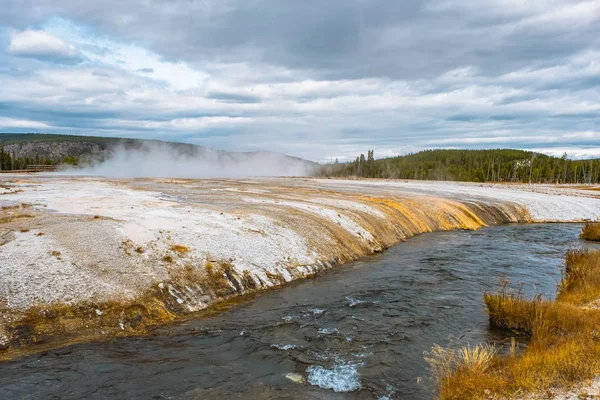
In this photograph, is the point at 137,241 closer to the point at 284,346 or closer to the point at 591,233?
the point at 284,346

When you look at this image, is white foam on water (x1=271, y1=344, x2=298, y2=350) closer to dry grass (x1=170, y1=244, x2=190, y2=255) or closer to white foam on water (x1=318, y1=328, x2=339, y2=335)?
white foam on water (x1=318, y1=328, x2=339, y2=335)

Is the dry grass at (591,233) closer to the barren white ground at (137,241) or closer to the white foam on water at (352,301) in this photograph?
the barren white ground at (137,241)

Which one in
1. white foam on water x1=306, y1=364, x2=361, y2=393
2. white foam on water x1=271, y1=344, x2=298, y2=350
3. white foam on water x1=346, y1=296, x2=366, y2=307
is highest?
white foam on water x1=346, y1=296, x2=366, y2=307

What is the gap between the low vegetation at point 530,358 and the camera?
6.66 meters

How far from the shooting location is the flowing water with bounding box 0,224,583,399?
26.6 ft

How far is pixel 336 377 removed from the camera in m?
8.52

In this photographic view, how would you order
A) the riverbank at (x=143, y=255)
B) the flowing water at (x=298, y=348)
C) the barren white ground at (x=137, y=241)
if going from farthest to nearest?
the barren white ground at (x=137, y=241)
the riverbank at (x=143, y=255)
the flowing water at (x=298, y=348)

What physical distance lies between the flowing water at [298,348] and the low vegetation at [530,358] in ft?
2.28

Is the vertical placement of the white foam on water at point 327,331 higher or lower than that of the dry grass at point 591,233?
lower

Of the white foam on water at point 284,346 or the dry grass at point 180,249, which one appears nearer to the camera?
the white foam on water at point 284,346

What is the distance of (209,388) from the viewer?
810cm

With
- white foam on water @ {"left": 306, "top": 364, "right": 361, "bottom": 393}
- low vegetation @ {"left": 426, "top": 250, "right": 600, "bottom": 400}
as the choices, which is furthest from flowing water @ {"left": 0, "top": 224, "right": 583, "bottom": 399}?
low vegetation @ {"left": 426, "top": 250, "right": 600, "bottom": 400}

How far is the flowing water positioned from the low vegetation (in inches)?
27.3

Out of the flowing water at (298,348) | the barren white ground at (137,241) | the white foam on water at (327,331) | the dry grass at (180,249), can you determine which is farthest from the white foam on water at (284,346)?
the dry grass at (180,249)
